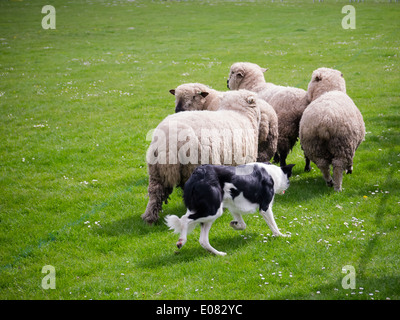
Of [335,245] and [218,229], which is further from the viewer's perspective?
[218,229]

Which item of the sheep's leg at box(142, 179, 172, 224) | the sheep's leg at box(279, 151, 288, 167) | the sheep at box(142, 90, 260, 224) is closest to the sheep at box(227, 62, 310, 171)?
the sheep's leg at box(279, 151, 288, 167)

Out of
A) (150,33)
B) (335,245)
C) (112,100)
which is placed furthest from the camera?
(150,33)

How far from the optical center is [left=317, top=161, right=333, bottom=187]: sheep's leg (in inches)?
314

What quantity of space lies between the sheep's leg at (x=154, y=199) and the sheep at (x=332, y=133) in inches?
109

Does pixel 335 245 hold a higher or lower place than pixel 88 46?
lower

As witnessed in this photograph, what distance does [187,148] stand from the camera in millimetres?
6621

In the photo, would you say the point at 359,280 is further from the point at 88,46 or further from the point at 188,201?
the point at 88,46

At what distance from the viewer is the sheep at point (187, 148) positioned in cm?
663

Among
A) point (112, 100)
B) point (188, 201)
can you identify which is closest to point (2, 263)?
point (188, 201)

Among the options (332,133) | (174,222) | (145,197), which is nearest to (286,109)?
(332,133)

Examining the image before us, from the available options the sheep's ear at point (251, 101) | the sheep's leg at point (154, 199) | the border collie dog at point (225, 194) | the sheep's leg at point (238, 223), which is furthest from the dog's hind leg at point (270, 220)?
the sheep's ear at point (251, 101)
